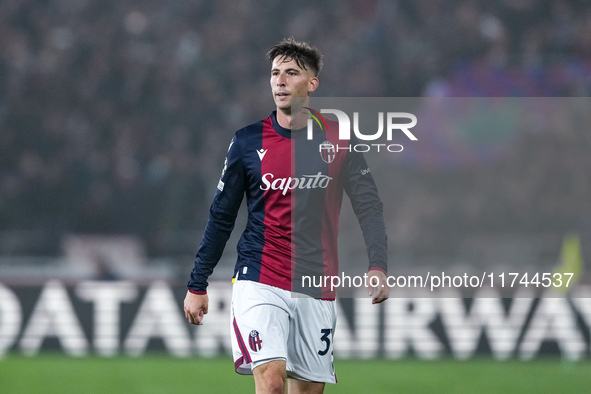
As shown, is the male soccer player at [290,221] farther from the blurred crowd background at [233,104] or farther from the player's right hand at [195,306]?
the blurred crowd background at [233,104]

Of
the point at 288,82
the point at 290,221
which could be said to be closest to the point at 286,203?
the point at 290,221

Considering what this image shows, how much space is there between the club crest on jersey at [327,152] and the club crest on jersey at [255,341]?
873 mm

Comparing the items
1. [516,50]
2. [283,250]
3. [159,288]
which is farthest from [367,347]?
[516,50]

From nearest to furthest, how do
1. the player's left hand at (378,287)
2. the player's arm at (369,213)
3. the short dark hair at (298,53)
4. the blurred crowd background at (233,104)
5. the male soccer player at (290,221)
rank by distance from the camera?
the player's left hand at (378,287), the player's arm at (369,213), the male soccer player at (290,221), the short dark hair at (298,53), the blurred crowd background at (233,104)

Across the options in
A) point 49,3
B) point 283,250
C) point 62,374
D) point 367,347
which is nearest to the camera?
point 283,250

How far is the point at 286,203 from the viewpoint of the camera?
4.23 m

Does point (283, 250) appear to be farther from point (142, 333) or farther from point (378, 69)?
point (378, 69)

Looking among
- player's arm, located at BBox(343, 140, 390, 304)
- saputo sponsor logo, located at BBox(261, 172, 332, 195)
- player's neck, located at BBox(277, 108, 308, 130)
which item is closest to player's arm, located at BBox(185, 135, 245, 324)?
saputo sponsor logo, located at BBox(261, 172, 332, 195)

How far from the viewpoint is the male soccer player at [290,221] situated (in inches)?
165

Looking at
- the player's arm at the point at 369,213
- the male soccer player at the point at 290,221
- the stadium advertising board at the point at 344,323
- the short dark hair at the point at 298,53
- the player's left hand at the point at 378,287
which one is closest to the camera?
the player's left hand at the point at 378,287

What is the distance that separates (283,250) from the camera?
13.9 ft

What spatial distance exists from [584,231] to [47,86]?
25.4 ft

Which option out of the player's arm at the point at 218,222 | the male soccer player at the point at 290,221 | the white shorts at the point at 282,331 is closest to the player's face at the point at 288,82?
the male soccer player at the point at 290,221

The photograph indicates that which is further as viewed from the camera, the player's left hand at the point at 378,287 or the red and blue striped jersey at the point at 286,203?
the red and blue striped jersey at the point at 286,203
